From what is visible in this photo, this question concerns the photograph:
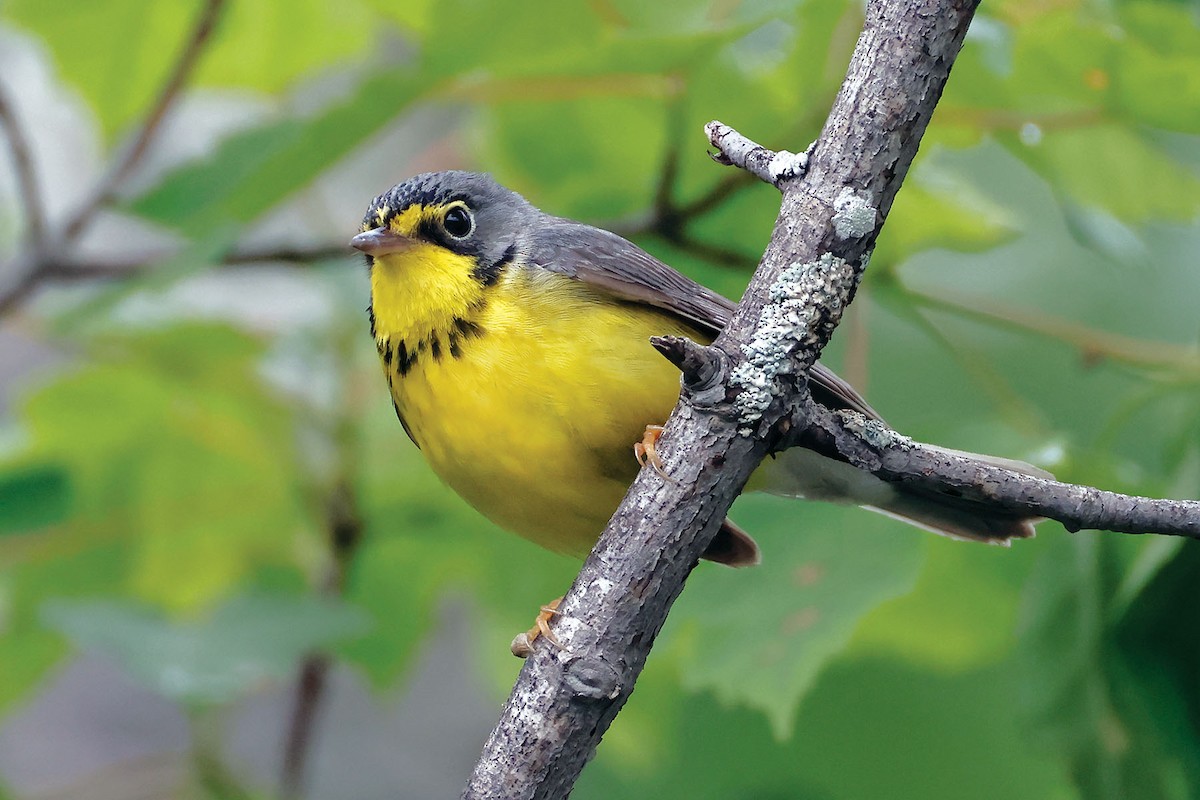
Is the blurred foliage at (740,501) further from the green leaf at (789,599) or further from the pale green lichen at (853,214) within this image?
the pale green lichen at (853,214)

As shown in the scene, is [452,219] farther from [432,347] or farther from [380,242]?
[432,347]

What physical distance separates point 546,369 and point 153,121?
→ 4.35 feet

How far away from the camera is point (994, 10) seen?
105 inches

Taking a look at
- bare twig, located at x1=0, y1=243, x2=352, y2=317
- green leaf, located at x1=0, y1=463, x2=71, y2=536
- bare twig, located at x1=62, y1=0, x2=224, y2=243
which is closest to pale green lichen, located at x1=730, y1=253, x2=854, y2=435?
bare twig, located at x1=0, y1=243, x2=352, y2=317

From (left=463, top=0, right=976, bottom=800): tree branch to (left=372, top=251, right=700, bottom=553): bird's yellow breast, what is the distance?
72cm

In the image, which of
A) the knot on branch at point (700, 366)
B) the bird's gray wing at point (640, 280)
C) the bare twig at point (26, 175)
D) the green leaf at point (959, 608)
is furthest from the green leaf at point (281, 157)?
the green leaf at point (959, 608)

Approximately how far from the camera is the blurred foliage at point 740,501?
2.40m

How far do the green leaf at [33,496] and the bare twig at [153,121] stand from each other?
741mm

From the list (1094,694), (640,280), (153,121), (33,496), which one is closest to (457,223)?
(640,280)

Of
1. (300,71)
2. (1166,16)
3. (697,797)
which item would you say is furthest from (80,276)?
(1166,16)

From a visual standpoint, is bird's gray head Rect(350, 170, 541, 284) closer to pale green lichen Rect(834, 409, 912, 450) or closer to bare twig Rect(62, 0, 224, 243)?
bare twig Rect(62, 0, 224, 243)

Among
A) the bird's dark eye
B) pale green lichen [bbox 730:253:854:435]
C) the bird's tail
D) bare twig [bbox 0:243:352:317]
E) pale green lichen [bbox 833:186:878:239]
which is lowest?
bare twig [bbox 0:243:352:317]

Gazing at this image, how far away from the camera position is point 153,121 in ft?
10.0

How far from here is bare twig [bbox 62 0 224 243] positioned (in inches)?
113
